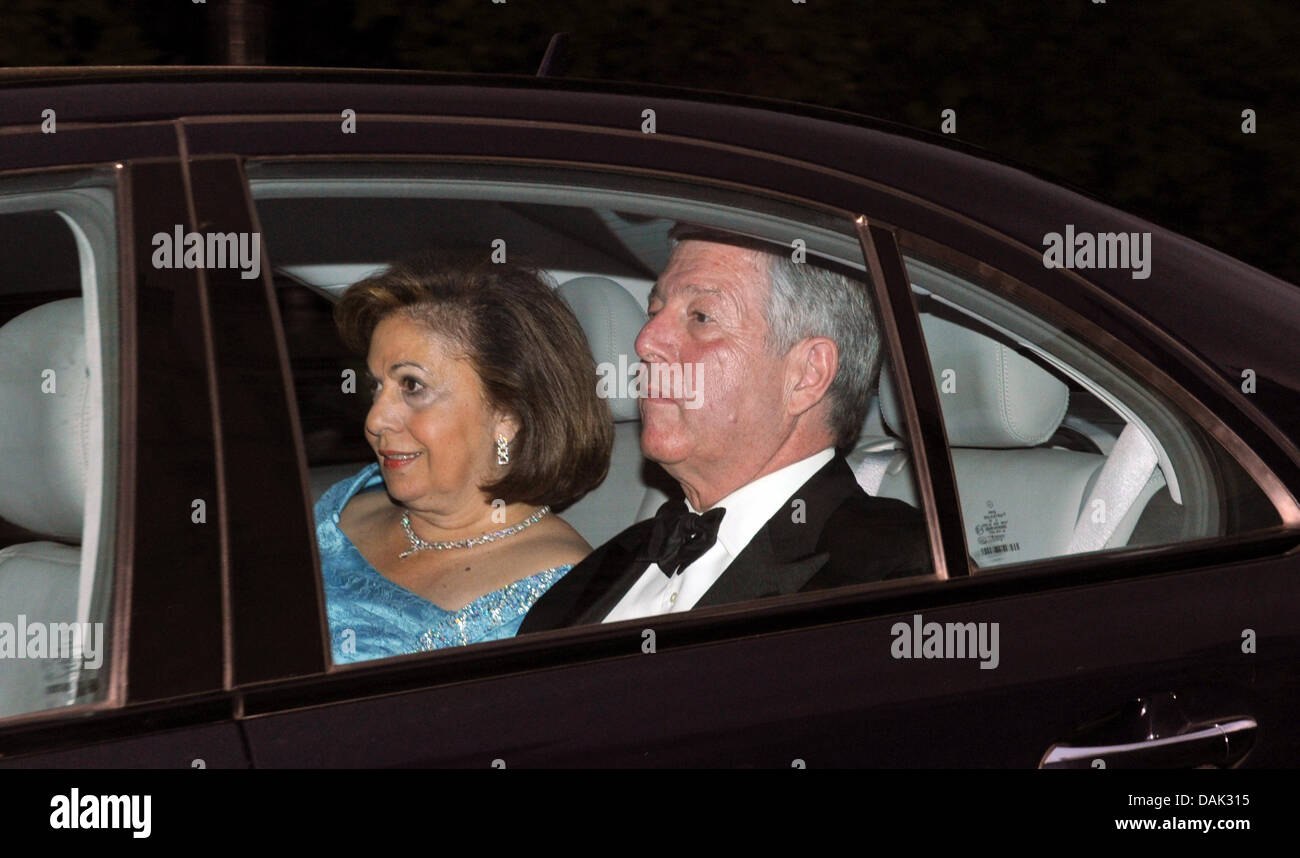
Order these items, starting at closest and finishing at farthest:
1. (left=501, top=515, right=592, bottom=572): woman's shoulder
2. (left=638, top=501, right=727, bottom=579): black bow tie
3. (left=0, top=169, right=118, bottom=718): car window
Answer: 1. (left=0, top=169, right=118, bottom=718): car window
2. (left=638, top=501, right=727, bottom=579): black bow tie
3. (left=501, top=515, right=592, bottom=572): woman's shoulder

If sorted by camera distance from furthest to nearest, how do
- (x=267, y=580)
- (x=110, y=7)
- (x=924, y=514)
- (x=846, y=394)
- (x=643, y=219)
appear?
(x=110, y=7) → (x=846, y=394) → (x=643, y=219) → (x=924, y=514) → (x=267, y=580)

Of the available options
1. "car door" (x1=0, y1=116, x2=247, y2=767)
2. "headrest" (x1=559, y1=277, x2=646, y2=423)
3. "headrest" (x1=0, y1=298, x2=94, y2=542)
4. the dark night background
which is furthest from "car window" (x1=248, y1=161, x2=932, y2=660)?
the dark night background

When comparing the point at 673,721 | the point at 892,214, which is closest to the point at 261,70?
the point at 892,214

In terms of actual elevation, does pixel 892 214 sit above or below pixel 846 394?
above

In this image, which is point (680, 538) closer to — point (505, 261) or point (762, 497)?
point (762, 497)

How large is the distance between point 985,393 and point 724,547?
39 cm

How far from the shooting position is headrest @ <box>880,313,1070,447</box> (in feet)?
6.00

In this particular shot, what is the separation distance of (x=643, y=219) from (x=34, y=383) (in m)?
0.73

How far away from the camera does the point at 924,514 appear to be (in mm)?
1723

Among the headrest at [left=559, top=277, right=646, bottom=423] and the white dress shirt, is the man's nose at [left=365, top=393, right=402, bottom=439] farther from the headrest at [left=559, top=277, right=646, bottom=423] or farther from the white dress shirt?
the white dress shirt

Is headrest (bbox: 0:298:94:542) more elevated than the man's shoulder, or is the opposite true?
headrest (bbox: 0:298:94:542)

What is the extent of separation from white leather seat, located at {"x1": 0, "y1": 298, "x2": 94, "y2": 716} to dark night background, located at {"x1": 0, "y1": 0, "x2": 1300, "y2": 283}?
3.61 metres

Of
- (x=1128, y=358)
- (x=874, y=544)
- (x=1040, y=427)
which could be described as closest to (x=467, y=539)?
(x=874, y=544)

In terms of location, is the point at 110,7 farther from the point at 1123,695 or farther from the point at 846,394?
the point at 1123,695
